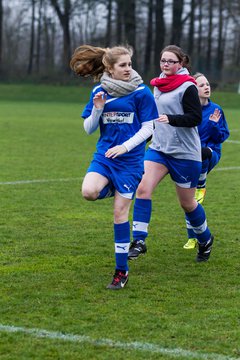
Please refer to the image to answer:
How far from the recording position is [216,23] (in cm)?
6569

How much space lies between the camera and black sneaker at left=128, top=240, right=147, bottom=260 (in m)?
7.62

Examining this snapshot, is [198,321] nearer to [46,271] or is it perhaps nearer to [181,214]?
[46,271]

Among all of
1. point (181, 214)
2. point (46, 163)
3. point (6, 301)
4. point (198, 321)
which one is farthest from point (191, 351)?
point (46, 163)

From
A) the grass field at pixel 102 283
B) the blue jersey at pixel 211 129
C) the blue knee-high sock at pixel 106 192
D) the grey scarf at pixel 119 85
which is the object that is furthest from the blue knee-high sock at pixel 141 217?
the grey scarf at pixel 119 85

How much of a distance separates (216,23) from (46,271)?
60683mm

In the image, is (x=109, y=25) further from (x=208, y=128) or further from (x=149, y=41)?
(x=208, y=128)

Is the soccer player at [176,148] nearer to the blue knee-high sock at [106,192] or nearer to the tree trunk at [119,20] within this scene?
the blue knee-high sock at [106,192]

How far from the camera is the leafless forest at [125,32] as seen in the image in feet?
178

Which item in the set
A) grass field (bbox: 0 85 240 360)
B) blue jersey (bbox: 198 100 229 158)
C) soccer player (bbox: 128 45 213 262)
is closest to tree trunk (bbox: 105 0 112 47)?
grass field (bbox: 0 85 240 360)

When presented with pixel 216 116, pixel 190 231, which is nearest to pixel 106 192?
pixel 190 231

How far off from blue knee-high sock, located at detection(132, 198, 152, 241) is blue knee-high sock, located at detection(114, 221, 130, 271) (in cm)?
112

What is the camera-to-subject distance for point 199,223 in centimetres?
771

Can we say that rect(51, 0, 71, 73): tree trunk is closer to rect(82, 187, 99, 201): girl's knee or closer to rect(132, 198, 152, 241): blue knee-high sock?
rect(132, 198, 152, 241): blue knee-high sock

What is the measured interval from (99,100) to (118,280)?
1442 millimetres
